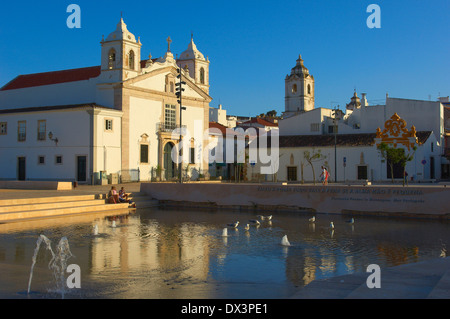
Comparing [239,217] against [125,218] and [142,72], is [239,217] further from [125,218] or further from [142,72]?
[142,72]

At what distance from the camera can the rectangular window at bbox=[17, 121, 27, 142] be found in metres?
35.7

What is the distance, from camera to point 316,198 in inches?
795

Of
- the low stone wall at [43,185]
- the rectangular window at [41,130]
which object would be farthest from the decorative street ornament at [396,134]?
the rectangular window at [41,130]

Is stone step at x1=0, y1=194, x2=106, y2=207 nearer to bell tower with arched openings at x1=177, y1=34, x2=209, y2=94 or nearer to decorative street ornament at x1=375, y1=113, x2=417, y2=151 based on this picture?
bell tower with arched openings at x1=177, y1=34, x2=209, y2=94

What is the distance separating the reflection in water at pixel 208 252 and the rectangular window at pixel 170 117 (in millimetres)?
22157

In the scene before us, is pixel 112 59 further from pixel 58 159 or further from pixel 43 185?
pixel 43 185

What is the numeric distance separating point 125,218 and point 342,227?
8171 mm

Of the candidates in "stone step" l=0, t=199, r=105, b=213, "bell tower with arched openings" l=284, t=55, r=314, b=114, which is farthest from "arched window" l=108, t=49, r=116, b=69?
"bell tower with arched openings" l=284, t=55, r=314, b=114

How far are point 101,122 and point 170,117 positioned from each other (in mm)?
7941

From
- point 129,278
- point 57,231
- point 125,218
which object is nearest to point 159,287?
point 129,278

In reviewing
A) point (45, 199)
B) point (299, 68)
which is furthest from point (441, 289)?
point (299, 68)

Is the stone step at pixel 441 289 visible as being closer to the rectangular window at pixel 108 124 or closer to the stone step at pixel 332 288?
the stone step at pixel 332 288

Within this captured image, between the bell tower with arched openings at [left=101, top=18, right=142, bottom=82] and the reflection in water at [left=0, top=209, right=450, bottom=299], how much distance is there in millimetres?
19854
